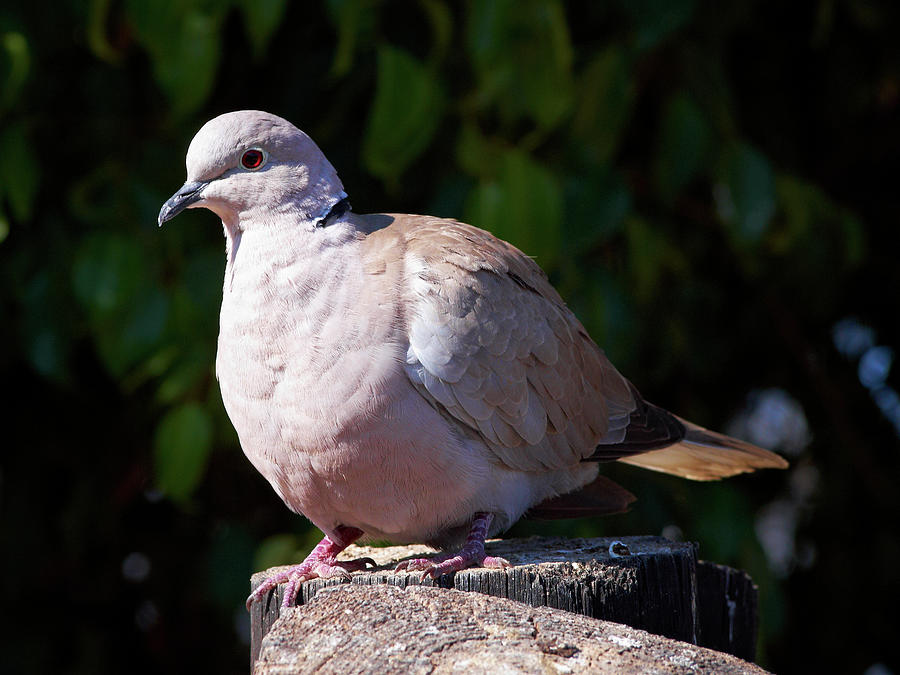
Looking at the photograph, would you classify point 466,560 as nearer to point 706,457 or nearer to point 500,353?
point 500,353

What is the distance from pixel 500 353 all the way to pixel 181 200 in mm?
763

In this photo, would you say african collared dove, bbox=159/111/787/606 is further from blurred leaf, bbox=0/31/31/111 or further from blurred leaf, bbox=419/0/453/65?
blurred leaf, bbox=0/31/31/111

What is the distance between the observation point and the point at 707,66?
10.8 ft

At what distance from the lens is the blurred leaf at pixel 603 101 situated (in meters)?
3.06

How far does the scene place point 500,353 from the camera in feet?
7.79

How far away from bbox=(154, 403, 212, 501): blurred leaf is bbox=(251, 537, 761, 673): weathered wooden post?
0.54 metres

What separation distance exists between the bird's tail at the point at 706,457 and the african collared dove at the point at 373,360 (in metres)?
0.45

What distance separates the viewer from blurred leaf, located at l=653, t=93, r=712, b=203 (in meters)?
3.12

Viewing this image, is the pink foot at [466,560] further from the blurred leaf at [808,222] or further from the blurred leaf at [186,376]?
the blurred leaf at [808,222]

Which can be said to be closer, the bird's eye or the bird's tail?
the bird's eye

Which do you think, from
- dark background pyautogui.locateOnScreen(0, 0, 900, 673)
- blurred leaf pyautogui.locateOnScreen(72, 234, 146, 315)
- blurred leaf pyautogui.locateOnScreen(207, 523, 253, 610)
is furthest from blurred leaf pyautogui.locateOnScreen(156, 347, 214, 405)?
blurred leaf pyautogui.locateOnScreen(207, 523, 253, 610)

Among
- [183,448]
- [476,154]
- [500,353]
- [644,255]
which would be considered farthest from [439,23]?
[183,448]

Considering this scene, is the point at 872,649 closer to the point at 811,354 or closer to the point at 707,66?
the point at 811,354

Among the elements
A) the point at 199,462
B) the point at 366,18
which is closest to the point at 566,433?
the point at 199,462
